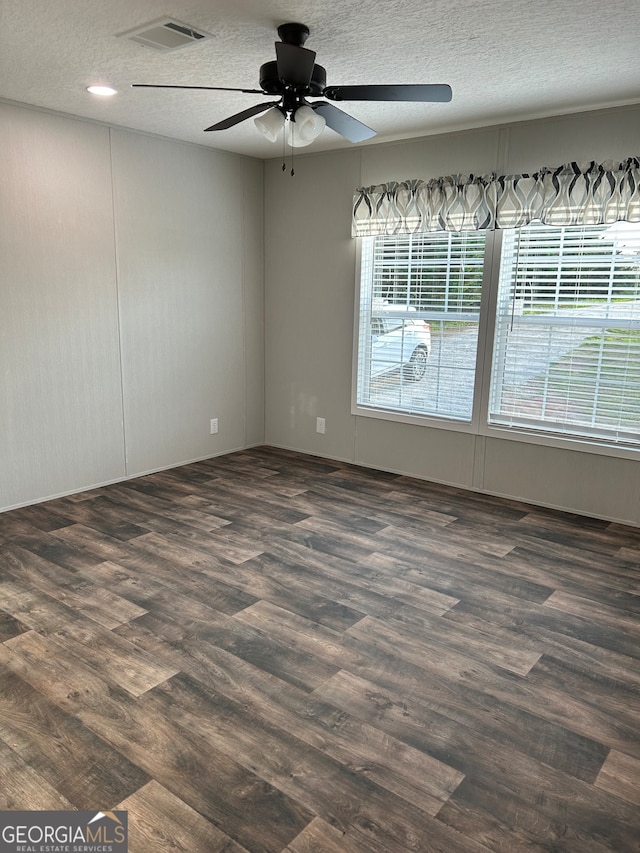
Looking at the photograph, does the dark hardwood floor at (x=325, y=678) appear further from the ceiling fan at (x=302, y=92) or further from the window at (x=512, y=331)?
the ceiling fan at (x=302, y=92)

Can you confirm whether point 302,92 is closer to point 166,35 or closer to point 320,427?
point 166,35

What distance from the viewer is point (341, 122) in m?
2.91

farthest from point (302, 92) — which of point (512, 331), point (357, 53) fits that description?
point (512, 331)

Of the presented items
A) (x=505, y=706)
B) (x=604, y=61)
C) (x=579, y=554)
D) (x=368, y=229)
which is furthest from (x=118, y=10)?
(x=579, y=554)

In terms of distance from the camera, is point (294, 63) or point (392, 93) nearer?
point (294, 63)

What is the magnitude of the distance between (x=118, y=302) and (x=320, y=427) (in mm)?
1981

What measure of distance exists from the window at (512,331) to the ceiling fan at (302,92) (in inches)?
69.1

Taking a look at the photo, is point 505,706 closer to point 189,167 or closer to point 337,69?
point 337,69

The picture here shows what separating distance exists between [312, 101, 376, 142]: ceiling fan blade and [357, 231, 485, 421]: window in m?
1.61

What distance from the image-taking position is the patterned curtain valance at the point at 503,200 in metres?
3.79

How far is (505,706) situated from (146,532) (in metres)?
2.36

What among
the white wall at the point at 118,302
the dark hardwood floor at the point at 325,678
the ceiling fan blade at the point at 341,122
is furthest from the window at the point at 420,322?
the ceiling fan blade at the point at 341,122

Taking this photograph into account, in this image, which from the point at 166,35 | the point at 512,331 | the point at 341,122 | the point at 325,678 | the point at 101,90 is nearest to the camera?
the point at 325,678

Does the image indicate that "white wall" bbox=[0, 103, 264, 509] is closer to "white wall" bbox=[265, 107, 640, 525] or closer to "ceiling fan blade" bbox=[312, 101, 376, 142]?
"white wall" bbox=[265, 107, 640, 525]
